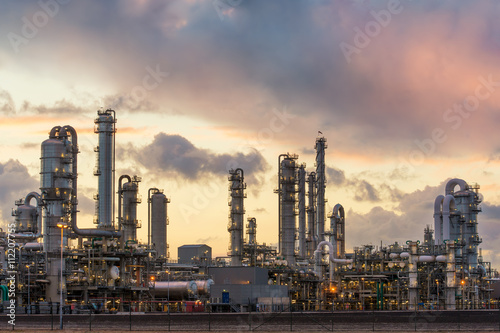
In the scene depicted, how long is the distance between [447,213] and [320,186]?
95.7 ft

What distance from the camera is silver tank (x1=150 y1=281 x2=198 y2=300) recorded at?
83.2 metres

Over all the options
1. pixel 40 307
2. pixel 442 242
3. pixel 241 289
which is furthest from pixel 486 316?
pixel 442 242

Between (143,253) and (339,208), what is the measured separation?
28.6 metres

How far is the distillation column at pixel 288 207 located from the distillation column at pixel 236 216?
236 inches

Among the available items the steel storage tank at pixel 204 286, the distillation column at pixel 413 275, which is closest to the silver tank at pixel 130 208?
the steel storage tank at pixel 204 286

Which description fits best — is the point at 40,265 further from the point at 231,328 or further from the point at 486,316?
the point at 486,316

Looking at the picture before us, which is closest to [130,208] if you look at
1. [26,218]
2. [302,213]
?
[26,218]

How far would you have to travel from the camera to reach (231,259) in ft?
327

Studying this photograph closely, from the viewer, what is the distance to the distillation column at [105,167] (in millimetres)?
90625

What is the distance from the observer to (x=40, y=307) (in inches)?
2510

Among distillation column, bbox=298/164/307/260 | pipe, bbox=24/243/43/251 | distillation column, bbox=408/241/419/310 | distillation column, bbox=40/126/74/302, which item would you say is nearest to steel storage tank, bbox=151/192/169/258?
distillation column, bbox=298/164/307/260

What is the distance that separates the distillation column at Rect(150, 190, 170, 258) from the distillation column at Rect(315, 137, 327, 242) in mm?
23656

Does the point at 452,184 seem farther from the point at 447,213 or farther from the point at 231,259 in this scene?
the point at 231,259

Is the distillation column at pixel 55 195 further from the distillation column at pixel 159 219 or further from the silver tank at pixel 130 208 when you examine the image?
the distillation column at pixel 159 219
